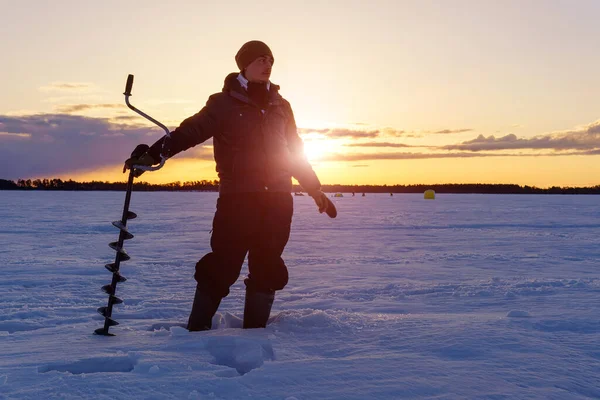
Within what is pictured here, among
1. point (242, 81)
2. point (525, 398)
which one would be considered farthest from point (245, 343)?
point (242, 81)

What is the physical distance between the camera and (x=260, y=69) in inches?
119

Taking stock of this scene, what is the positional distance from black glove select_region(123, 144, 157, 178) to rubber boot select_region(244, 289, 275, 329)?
97 centimetres

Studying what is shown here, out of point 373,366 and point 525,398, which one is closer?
point 525,398

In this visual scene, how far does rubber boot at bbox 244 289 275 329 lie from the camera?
3043mm

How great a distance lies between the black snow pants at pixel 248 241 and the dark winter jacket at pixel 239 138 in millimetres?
88

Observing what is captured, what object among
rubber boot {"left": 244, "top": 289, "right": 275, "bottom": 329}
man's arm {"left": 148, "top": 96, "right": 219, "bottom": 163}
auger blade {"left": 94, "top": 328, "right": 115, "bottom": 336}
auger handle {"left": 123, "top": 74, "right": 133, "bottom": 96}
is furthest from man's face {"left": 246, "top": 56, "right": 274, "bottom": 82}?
auger blade {"left": 94, "top": 328, "right": 115, "bottom": 336}

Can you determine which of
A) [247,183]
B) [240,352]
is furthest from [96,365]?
[247,183]

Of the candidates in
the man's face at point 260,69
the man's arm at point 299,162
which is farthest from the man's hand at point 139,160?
the man's arm at point 299,162

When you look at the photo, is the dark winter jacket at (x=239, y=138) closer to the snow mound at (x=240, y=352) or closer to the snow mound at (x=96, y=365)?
the snow mound at (x=240, y=352)

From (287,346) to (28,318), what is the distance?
205 centimetres

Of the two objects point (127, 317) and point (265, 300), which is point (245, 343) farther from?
point (127, 317)

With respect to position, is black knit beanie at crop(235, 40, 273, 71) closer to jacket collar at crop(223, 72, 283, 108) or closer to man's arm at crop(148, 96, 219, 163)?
jacket collar at crop(223, 72, 283, 108)

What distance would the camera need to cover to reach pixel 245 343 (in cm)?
242

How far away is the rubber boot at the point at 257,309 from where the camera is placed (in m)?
3.04
